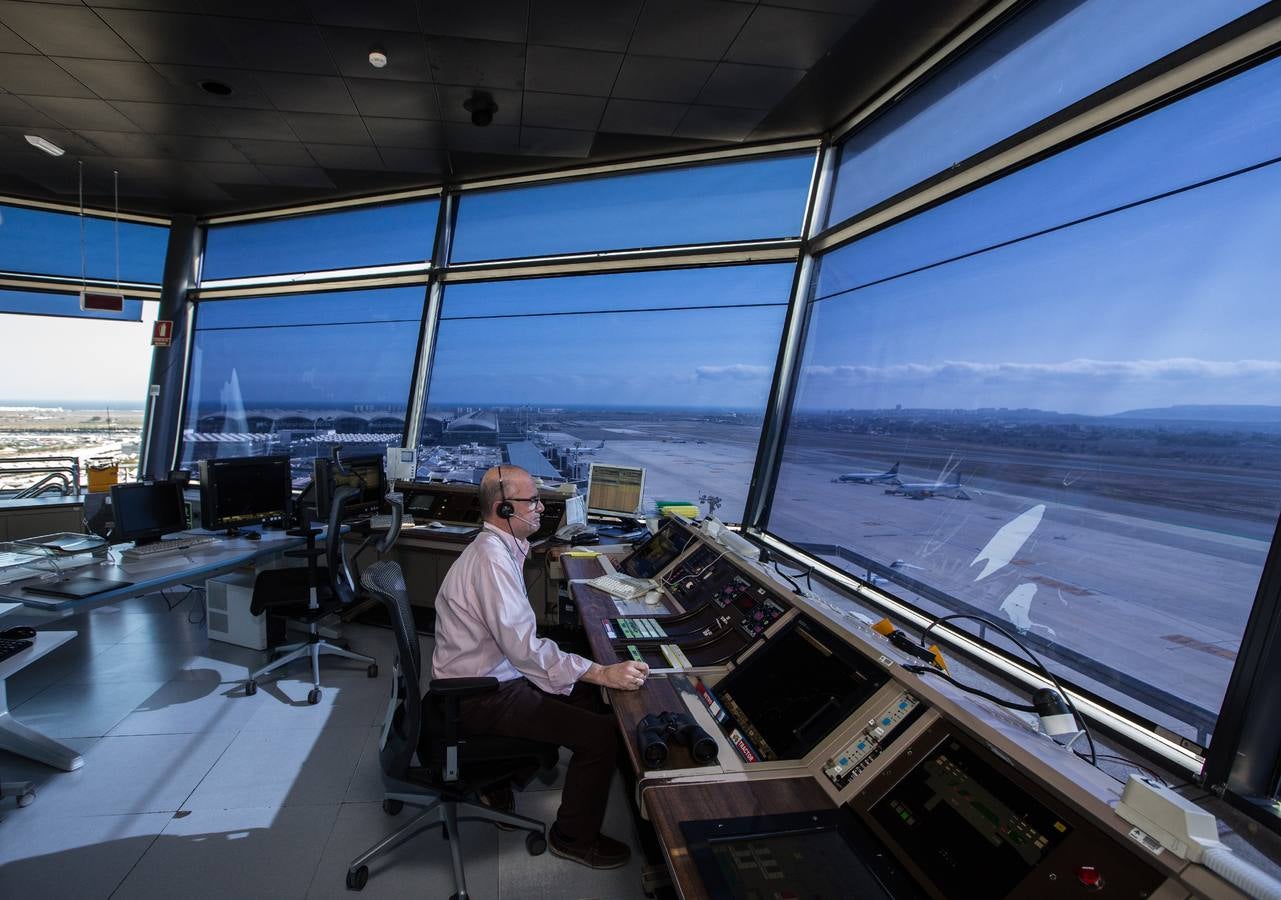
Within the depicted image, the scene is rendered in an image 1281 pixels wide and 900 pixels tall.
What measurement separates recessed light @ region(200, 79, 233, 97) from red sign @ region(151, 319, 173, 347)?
2.70 meters

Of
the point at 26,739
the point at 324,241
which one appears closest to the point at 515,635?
the point at 26,739

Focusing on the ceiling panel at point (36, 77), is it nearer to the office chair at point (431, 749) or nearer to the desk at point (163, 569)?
the desk at point (163, 569)

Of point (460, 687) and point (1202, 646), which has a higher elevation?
point (1202, 646)

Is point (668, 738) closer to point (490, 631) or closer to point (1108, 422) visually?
point (490, 631)

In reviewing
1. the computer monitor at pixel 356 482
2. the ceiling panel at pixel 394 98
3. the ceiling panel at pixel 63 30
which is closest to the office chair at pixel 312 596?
the computer monitor at pixel 356 482

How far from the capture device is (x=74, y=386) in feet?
17.6

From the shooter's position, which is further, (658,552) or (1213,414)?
(658,552)

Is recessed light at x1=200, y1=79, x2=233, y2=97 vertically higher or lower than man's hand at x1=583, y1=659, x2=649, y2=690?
higher

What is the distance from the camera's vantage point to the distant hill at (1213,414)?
4.80 ft

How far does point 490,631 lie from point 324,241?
4.67m

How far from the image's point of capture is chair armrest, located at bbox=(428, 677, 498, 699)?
5.79 ft

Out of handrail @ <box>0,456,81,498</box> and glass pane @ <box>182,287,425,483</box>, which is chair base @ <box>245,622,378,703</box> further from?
handrail @ <box>0,456,81,498</box>

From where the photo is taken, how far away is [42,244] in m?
5.21

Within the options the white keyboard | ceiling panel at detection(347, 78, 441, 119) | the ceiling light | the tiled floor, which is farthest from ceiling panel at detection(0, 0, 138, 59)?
the white keyboard
